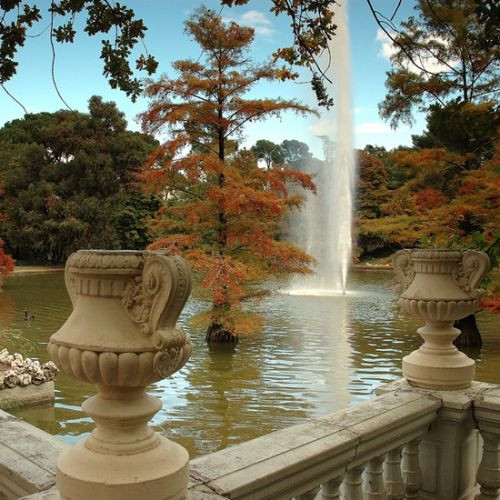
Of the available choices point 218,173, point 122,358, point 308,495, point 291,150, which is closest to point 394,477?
point 308,495

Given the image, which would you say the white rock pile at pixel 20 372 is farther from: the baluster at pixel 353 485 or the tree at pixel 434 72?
the tree at pixel 434 72

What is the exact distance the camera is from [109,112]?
34.1 m

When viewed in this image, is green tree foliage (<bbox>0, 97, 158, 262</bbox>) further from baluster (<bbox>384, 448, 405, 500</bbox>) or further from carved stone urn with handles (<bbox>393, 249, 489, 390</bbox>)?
baluster (<bbox>384, 448, 405, 500</bbox>)

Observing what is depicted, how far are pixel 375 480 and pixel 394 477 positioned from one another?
0.61 ft

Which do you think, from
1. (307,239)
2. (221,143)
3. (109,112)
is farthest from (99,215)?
(221,143)

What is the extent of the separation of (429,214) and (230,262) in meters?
4.33

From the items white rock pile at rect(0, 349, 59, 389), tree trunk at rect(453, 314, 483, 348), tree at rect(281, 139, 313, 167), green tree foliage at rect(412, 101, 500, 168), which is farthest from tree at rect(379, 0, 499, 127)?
tree at rect(281, 139, 313, 167)

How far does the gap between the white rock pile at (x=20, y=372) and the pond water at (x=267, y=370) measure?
0.38m

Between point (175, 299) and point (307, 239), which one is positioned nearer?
point (175, 299)

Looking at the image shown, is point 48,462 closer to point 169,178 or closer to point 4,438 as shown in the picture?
point 4,438

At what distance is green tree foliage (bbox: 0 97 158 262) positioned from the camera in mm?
31828

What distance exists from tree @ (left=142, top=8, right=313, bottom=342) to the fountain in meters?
9.56

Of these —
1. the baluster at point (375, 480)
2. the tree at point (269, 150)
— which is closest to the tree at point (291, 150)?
the tree at point (269, 150)

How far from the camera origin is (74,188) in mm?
33969
